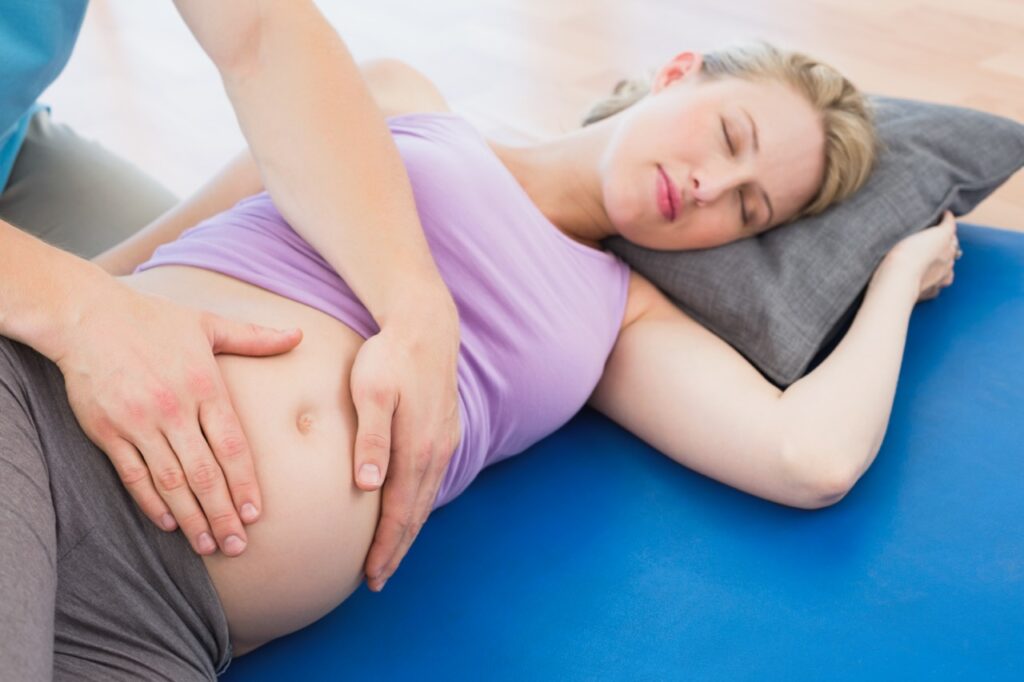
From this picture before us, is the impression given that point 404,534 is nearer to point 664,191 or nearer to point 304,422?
point 304,422

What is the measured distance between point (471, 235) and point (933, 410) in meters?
0.72

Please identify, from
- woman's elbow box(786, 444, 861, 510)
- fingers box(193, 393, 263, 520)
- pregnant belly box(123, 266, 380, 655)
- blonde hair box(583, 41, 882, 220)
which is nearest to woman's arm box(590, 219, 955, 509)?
woman's elbow box(786, 444, 861, 510)

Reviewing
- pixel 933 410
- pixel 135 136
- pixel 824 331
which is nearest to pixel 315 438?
pixel 824 331

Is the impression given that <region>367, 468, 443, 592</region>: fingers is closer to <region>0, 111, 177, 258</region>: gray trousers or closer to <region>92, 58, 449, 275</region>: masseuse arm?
<region>92, 58, 449, 275</region>: masseuse arm

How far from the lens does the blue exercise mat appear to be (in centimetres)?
123

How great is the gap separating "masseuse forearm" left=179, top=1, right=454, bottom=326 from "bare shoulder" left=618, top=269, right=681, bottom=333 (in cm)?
45

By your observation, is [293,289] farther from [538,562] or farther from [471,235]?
[538,562]

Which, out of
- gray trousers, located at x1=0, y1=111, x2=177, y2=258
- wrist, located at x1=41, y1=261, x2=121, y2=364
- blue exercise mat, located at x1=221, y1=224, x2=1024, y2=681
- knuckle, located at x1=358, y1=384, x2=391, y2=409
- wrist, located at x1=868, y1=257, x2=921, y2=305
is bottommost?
blue exercise mat, located at x1=221, y1=224, x2=1024, y2=681

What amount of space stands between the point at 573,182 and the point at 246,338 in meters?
0.67

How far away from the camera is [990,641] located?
1.22m

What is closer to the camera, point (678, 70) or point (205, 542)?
point (205, 542)

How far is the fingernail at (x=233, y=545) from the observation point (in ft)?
3.49

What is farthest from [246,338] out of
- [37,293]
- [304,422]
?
[37,293]

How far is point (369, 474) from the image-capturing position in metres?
1.12
